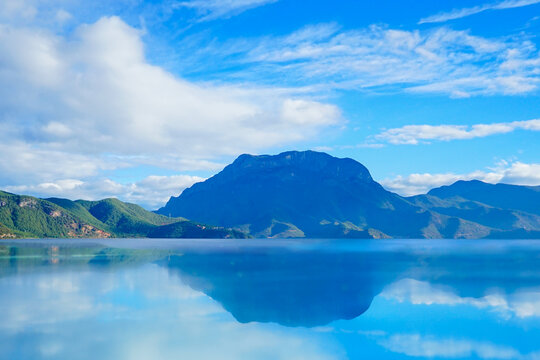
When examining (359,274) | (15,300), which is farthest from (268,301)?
(359,274)

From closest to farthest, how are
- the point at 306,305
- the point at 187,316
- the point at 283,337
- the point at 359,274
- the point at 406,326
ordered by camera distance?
the point at 283,337
the point at 406,326
the point at 187,316
the point at 306,305
the point at 359,274

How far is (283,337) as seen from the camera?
39.3 m

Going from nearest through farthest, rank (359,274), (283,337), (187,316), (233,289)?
(283,337) < (187,316) < (233,289) < (359,274)

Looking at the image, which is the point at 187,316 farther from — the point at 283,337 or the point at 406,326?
the point at 406,326

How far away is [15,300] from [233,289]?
29.9 metres

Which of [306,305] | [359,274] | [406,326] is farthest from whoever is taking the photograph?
[359,274]

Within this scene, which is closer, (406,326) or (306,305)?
(406,326)

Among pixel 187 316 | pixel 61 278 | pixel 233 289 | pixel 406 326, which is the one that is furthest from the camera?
pixel 61 278

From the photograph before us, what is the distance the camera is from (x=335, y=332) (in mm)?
41094

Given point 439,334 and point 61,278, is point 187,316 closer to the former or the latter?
point 439,334

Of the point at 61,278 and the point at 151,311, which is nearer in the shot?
the point at 151,311

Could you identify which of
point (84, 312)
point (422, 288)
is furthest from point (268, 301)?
point (422, 288)

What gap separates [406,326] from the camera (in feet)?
143

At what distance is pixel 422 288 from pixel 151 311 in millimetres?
43060
